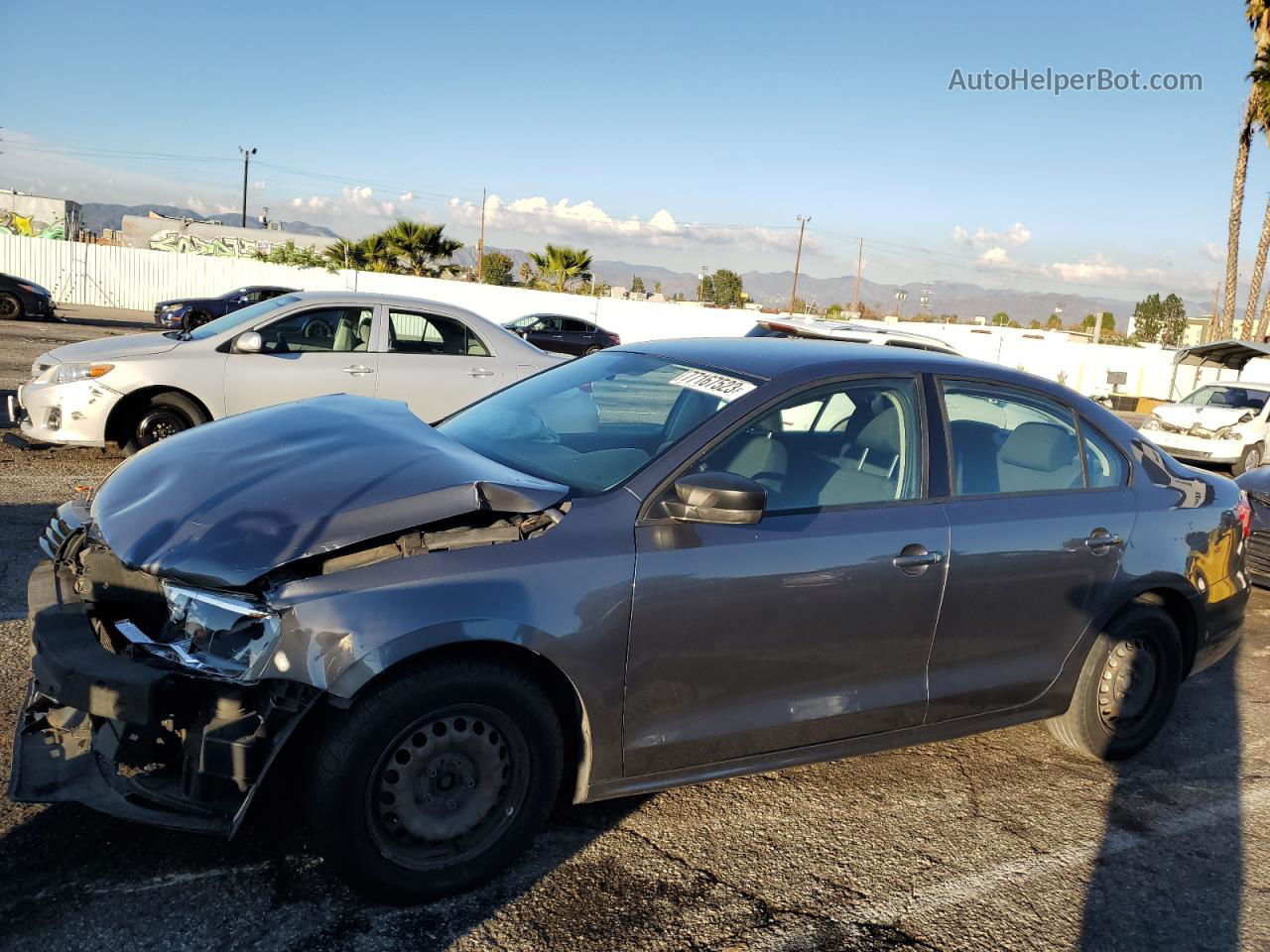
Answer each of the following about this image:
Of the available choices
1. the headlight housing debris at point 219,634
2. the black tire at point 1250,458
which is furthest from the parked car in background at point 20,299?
the black tire at point 1250,458

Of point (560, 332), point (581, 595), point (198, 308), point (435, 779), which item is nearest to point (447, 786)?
point (435, 779)

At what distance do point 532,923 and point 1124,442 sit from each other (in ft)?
10.5

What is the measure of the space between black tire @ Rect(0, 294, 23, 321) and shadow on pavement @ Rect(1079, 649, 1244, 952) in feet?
85.8

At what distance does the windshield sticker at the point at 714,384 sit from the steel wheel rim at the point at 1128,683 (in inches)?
81.3

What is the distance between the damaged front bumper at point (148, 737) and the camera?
2684mm

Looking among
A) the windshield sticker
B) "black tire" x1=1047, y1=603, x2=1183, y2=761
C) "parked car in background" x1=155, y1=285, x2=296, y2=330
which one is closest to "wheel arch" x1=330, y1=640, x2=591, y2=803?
the windshield sticker

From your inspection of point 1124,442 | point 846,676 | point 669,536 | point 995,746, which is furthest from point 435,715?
point 1124,442

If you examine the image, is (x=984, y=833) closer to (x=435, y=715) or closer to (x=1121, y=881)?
(x=1121, y=881)

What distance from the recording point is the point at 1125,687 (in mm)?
4434

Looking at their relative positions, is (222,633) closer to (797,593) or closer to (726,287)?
(797,593)

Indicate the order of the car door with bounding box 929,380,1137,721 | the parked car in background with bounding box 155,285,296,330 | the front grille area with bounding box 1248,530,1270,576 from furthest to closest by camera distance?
the parked car in background with bounding box 155,285,296,330, the front grille area with bounding box 1248,530,1270,576, the car door with bounding box 929,380,1137,721

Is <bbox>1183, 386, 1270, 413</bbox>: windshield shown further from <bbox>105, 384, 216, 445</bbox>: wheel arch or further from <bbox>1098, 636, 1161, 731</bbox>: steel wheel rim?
<bbox>105, 384, 216, 445</bbox>: wheel arch

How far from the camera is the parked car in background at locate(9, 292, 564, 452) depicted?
26.2 feet

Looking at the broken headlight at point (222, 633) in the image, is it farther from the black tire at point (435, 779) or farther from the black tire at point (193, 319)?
the black tire at point (193, 319)
